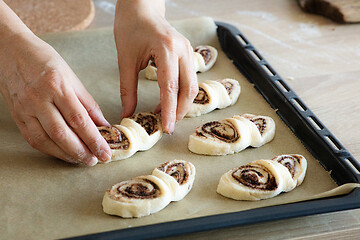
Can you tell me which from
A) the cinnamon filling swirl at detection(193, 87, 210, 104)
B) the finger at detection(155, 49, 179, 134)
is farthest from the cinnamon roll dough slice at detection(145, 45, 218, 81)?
the finger at detection(155, 49, 179, 134)

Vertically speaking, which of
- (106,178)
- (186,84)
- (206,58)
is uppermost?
(186,84)

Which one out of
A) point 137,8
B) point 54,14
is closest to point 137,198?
point 137,8

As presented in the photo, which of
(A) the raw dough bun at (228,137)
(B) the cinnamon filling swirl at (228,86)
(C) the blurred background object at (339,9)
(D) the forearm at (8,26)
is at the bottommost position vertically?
(A) the raw dough bun at (228,137)

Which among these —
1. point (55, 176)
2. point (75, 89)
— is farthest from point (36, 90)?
point (55, 176)

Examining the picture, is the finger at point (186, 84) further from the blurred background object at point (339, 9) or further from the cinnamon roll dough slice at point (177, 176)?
the blurred background object at point (339, 9)

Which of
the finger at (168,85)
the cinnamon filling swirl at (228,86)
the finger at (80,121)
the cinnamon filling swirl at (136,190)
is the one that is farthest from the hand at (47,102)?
the cinnamon filling swirl at (228,86)

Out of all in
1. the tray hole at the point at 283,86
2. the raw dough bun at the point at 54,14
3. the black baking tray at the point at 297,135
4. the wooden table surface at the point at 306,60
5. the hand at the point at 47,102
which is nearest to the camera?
the black baking tray at the point at 297,135

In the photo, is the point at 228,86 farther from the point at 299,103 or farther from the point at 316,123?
the point at 316,123

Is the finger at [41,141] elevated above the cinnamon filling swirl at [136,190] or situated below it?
above
